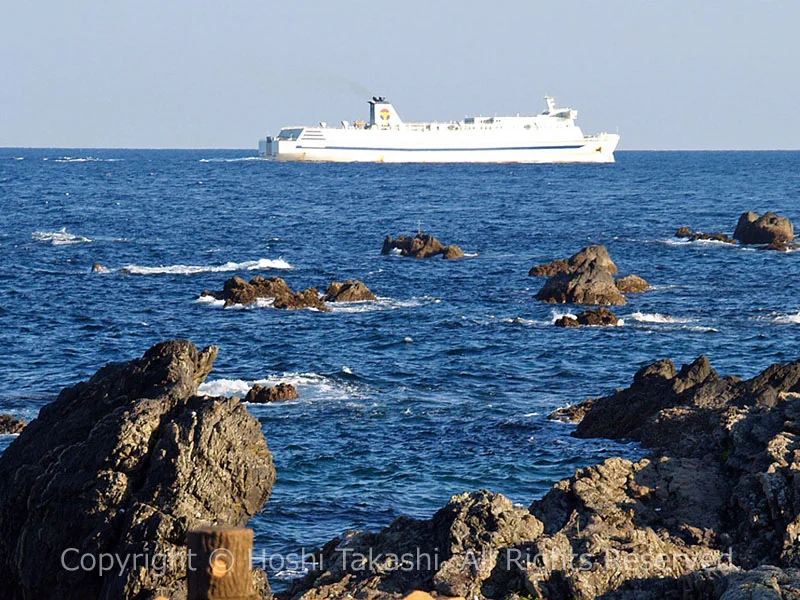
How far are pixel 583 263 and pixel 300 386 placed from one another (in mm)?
18240

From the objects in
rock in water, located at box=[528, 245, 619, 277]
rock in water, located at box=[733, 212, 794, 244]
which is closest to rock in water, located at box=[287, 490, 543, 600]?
rock in water, located at box=[528, 245, 619, 277]

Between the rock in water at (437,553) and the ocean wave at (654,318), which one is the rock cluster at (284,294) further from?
the rock in water at (437,553)

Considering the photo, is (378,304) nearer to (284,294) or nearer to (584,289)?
(284,294)

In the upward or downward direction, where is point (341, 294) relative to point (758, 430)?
downward

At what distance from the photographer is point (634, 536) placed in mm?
9453

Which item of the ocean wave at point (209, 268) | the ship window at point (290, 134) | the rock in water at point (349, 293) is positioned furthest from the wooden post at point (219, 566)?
the ship window at point (290, 134)

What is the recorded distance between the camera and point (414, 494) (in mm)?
17312

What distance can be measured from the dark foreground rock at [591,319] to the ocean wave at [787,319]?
4.85 metres

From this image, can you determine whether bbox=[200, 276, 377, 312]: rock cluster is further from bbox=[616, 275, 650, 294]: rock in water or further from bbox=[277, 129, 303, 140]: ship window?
bbox=[277, 129, 303, 140]: ship window

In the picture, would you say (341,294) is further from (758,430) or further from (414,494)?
(758,430)

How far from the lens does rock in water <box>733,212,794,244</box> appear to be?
54844mm

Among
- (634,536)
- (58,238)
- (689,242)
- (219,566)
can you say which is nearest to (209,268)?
(58,238)

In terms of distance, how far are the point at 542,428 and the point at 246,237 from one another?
143 feet

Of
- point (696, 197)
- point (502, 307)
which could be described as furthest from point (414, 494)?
point (696, 197)
